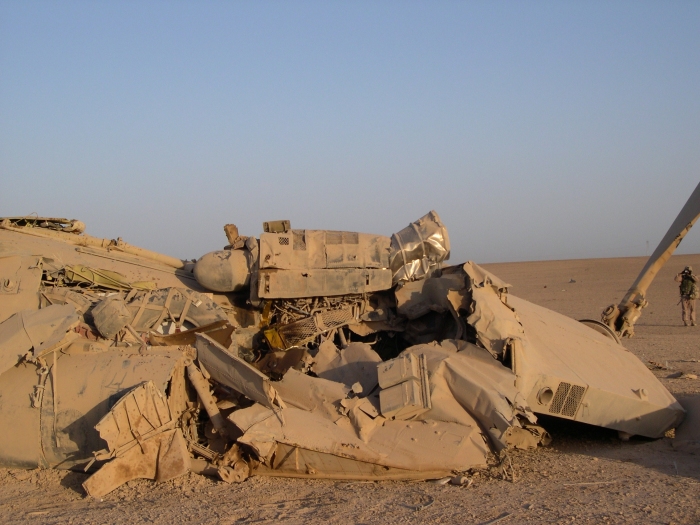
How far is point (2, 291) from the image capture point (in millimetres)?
7023

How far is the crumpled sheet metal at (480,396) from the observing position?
238 inches

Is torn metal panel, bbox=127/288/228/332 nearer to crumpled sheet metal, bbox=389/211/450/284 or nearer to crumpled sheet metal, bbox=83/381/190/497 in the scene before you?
crumpled sheet metal, bbox=83/381/190/497

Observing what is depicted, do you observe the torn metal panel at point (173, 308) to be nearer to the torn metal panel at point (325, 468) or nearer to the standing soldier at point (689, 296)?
the torn metal panel at point (325, 468)

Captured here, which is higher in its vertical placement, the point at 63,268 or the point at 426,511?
the point at 63,268

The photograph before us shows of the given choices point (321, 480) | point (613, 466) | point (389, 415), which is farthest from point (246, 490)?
point (613, 466)

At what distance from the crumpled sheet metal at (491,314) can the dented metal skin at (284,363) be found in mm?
23

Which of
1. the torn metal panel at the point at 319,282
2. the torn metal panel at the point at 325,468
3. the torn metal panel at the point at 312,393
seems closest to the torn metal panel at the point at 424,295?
the torn metal panel at the point at 319,282

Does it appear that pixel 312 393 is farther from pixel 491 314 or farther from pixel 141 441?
pixel 491 314

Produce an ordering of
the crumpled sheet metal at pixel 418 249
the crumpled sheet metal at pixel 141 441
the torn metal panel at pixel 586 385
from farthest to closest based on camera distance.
Answer: the crumpled sheet metal at pixel 418 249, the torn metal panel at pixel 586 385, the crumpled sheet metal at pixel 141 441

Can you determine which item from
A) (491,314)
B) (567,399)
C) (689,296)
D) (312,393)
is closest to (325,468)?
(312,393)

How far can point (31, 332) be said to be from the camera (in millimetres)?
6367

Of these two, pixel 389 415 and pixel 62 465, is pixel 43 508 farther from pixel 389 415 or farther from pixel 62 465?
pixel 389 415

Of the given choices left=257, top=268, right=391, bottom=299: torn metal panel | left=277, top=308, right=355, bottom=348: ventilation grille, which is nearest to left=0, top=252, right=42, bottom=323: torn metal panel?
left=257, top=268, right=391, bottom=299: torn metal panel

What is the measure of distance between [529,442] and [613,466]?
91 centimetres
